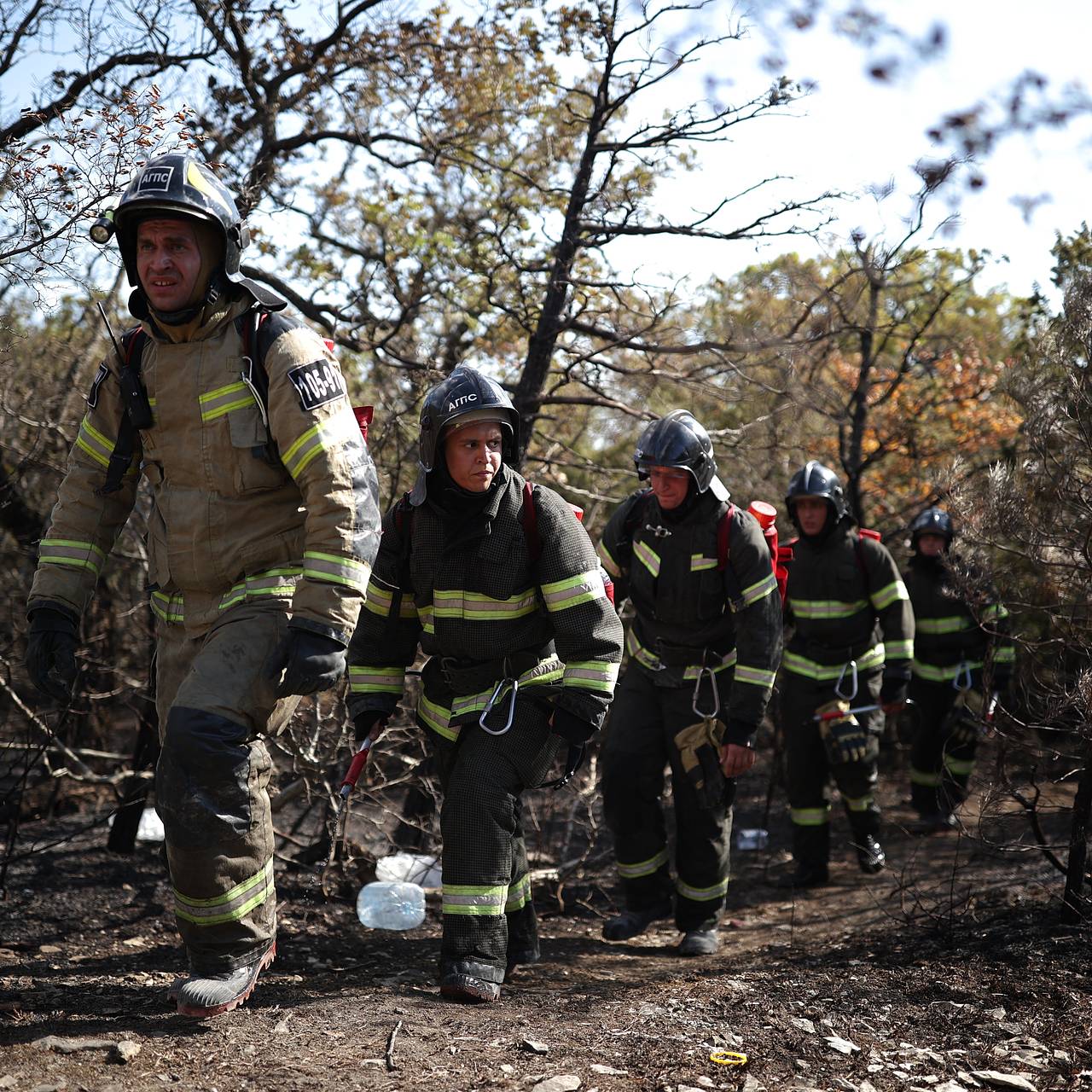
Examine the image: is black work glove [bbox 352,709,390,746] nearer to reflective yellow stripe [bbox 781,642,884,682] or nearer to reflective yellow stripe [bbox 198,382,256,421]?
A: reflective yellow stripe [bbox 198,382,256,421]

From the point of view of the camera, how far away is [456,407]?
3.97 meters

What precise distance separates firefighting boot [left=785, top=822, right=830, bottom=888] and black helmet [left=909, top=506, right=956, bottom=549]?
257 centimetres

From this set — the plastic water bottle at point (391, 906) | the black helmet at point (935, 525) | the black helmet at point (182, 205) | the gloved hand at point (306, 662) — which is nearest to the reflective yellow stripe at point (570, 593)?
the gloved hand at point (306, 662)

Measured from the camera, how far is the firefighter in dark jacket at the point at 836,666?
6691 millimetres

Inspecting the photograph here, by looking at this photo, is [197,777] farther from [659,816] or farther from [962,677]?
[962,677]

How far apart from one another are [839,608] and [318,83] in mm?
4106

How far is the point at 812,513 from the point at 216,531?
13.5 feet

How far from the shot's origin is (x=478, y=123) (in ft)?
23.8

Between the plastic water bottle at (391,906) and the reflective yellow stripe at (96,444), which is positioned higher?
the reflective yellow stripe at (96,444)

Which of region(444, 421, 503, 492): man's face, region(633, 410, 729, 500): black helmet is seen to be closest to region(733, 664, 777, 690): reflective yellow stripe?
region(633, 410, 729, 500): black helmet

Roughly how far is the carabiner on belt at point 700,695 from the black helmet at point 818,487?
6.03ft

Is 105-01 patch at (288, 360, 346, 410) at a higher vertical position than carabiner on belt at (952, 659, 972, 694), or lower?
higher

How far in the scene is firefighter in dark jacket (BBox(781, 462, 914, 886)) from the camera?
6.69 meters

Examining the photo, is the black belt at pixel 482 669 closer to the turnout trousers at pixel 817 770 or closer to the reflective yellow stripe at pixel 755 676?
the reflective yellow stripe at pixel 755 676
